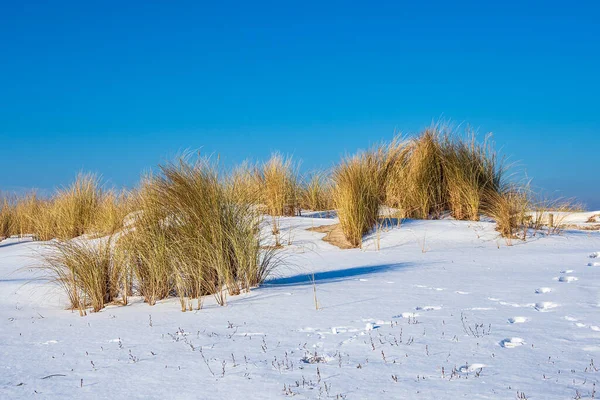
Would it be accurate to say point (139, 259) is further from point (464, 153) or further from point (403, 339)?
point (464, 153)

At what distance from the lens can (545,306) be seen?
372 cm

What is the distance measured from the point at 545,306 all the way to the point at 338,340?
4.79ft

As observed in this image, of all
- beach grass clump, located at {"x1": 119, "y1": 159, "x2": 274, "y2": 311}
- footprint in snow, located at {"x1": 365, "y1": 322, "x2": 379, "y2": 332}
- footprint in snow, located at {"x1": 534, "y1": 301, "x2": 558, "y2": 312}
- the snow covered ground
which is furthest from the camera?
beach grass clump, located at {"x1": 119, "y1": 159, "x2": 274, "y2": 311}

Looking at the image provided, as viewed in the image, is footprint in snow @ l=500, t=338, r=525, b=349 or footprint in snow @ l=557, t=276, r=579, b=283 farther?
footprint in snow @ l=557, t=276, r=579, b=283

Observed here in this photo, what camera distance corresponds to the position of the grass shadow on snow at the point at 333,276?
5004 millimetres

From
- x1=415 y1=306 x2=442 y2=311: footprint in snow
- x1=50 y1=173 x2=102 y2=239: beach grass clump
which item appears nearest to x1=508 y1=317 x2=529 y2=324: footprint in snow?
x1=415 y1=306 x2=442 y2=311: footprint in snow

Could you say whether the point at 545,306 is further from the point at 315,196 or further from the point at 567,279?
the point at 315,196

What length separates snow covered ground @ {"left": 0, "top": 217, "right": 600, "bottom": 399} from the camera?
8.21ft

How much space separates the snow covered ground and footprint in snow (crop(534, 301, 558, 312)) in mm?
13

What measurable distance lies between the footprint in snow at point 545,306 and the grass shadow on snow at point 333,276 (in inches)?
65.8

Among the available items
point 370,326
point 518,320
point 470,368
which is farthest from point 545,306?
point 470,368

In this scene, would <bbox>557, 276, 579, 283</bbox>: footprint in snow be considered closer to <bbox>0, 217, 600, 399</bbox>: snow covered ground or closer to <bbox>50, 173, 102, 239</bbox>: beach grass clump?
<bbox>0, 217, 600, 399</bbox>: snow covered ground

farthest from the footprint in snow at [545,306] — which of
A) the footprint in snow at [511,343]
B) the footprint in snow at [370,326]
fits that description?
the footprint in snow at [370,326]

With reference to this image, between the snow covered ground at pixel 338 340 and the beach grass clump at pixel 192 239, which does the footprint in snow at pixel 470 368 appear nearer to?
the snow covered ground at pixel 338 340
